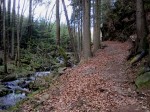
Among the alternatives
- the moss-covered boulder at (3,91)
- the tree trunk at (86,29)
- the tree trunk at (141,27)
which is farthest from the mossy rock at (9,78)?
the tree trunk at (141,27)

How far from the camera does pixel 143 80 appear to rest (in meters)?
8.90

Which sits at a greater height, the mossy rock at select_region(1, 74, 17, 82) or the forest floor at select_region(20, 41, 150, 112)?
the forest floor at select_region(20, 41, 150, 112)

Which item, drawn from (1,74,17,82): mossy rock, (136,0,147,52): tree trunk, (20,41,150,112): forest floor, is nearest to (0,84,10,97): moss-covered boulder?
(1,74,17,82): mossy rock

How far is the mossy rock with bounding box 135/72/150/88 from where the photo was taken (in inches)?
344

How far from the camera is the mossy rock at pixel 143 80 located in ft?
28.7

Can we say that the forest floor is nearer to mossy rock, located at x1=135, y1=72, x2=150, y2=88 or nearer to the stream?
mossy rock, located at x1=135, y1=72, x2=150, y2=88

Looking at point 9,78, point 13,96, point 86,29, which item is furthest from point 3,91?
point 86,29

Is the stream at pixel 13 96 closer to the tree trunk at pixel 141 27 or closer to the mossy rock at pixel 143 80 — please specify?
the mossy rock at pixel 143 80

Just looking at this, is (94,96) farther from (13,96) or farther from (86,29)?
(86,29)

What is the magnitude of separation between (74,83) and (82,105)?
8.86 ft

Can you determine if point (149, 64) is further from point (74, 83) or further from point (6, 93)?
point (6, 93)

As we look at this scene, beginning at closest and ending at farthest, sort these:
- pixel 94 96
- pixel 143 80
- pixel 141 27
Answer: pixel 94 96, pixel 143 80, pixel 141 27

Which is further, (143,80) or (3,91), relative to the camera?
(3,91)

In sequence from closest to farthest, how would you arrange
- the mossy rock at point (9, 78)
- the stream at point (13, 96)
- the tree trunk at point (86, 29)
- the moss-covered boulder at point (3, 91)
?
the stream at point (13, 96) < the moss-covered boulder at point (3, 91) < the tree trunk at point (86, 29) < the mossy rock at point (9, 78)
